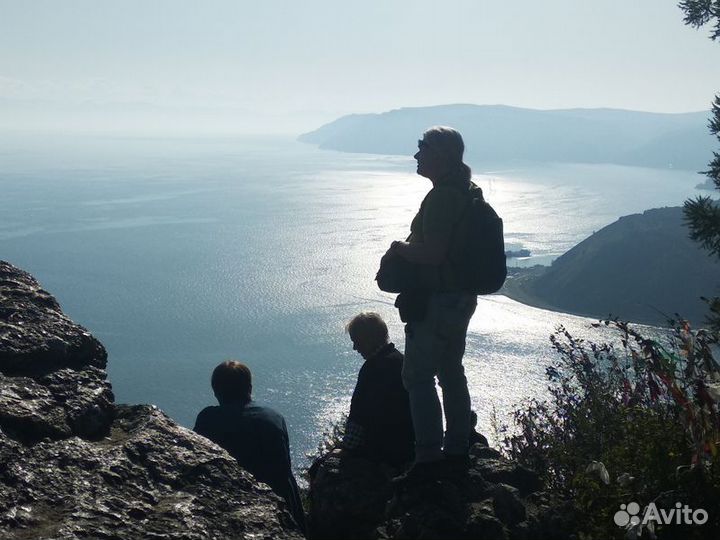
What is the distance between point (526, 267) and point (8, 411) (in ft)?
287

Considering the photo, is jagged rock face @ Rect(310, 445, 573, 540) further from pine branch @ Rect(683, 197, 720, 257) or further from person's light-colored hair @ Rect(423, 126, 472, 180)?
pine branch @ Rect(683, 197, 720, 257)

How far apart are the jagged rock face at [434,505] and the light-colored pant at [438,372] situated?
0.24m

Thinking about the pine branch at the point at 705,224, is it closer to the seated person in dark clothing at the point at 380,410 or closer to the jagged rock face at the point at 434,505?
the jagged rock face at the point at 434,505

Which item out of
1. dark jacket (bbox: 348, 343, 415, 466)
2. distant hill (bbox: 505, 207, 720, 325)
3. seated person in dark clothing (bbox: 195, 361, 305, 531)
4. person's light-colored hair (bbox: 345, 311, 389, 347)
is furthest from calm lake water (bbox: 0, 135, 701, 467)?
seated person in dark clothing (bbox: 195, 361, 305, 531)

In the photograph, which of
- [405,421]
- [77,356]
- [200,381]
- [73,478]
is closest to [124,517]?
[73,478]

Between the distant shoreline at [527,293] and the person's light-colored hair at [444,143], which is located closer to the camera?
the person's light-colored hair at [444,143]

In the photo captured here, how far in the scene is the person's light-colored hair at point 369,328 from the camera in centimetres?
465

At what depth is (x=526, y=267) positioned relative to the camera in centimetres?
8750

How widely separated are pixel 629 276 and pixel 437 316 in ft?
286

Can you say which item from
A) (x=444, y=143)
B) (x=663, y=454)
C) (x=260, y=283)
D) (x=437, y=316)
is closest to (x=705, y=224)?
(x=444, y=143)

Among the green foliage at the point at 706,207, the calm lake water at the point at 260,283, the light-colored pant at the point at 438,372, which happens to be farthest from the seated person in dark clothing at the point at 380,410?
the calm lake water at the point at 260,283

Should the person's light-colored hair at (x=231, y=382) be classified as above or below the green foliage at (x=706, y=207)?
below

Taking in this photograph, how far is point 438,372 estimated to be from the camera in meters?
4.20

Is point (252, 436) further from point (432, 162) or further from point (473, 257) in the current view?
point (432, 162)
